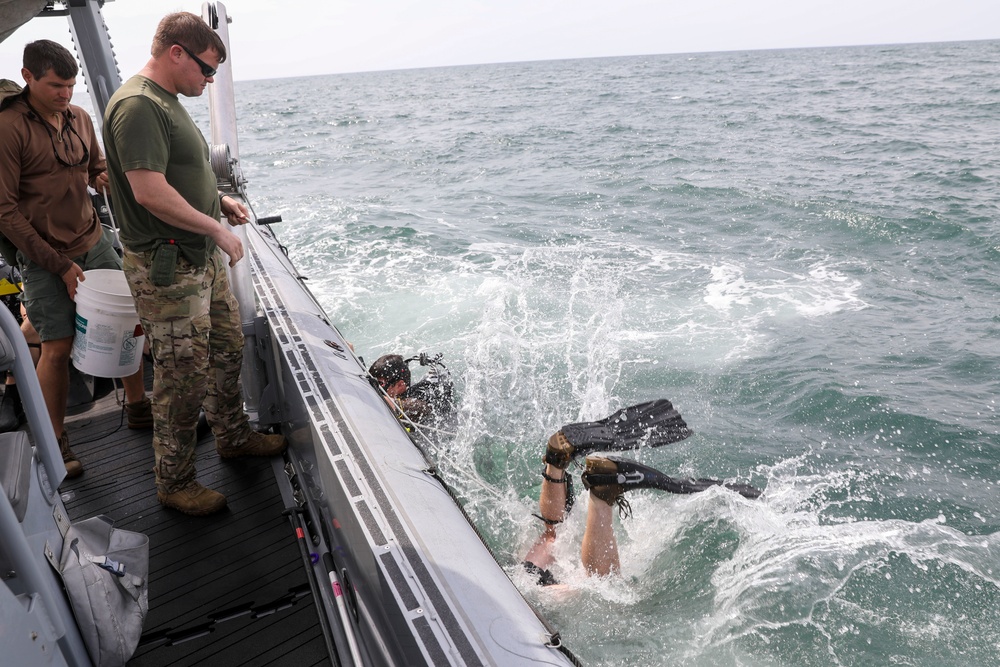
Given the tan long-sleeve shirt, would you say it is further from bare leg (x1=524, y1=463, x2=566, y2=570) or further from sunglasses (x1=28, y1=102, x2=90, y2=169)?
bare leg (x1=524, y1=463, x2=566, y2=570)

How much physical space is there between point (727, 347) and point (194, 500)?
5.48 meters

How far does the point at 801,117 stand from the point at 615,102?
388 inches

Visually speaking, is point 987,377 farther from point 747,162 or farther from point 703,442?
point 747,162

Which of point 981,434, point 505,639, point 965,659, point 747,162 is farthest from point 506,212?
point 505,639

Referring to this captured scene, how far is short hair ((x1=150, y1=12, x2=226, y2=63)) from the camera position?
2.30 metres

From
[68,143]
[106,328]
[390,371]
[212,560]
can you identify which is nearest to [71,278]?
[106,328]

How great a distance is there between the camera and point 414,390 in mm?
4590

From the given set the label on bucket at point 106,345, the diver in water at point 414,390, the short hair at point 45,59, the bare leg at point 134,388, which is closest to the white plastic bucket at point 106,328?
the label on bucket at point 106,345

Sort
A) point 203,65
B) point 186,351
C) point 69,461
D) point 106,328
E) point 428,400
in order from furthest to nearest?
point 428,400
point 69,461
point 106,328
point 186,351
point 203,65

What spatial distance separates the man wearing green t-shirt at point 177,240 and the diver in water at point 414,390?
140cm

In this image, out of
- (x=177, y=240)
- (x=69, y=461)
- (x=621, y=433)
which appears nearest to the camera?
(x=177, y=240)

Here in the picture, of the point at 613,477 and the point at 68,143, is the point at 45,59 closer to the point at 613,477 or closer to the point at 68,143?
the point at 68,143

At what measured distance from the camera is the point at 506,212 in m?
12.8

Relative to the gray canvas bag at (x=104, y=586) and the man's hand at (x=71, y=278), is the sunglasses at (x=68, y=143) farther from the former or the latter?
the gray canvas bag at (x=104, y=586)
